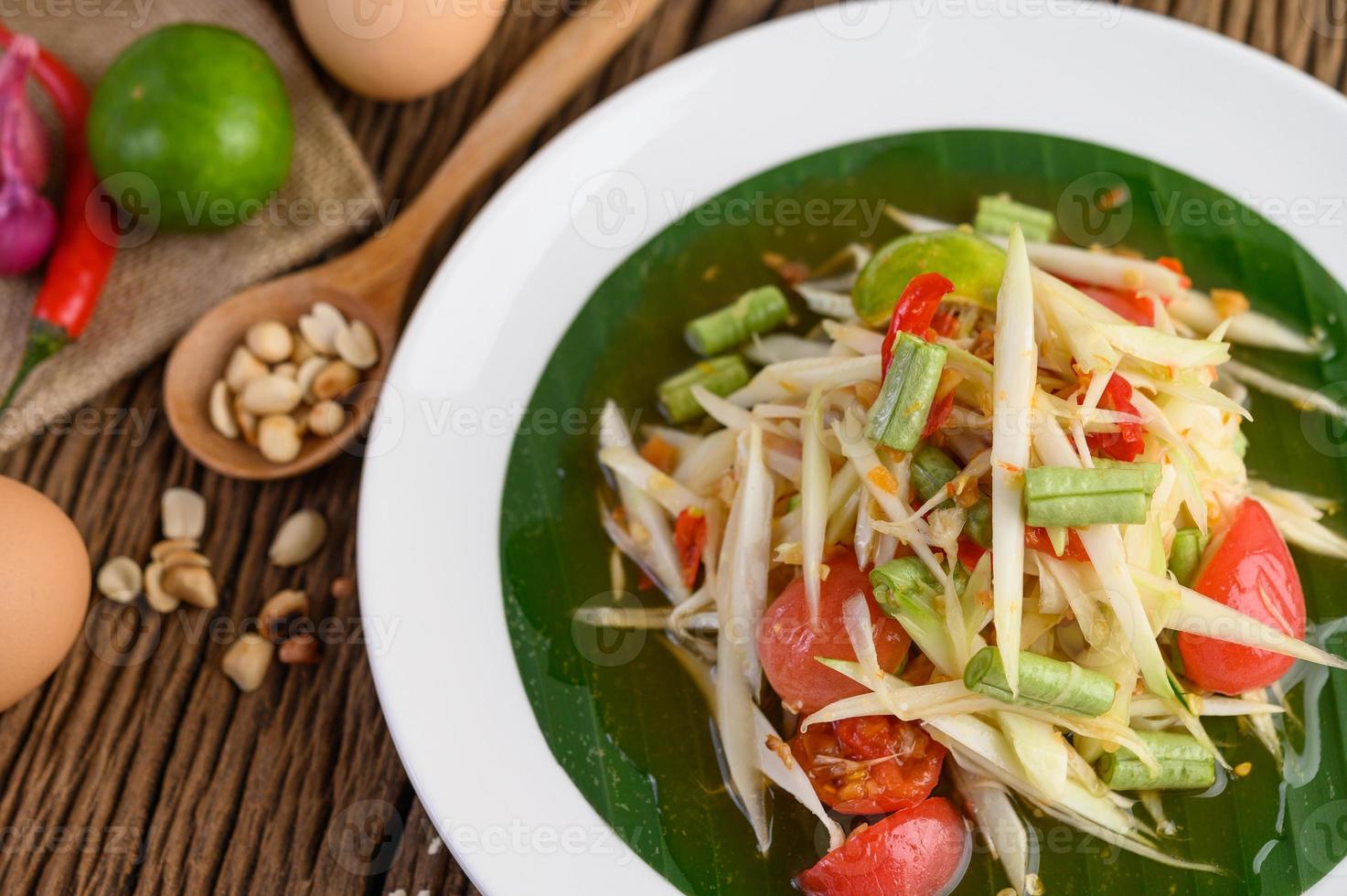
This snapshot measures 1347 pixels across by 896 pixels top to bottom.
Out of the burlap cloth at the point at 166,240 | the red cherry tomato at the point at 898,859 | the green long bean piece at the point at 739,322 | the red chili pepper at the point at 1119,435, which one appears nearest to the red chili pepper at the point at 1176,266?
the red chili pepper at the point at 1119,435

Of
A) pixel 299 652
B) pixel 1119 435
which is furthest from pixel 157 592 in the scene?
pixel 1119 435

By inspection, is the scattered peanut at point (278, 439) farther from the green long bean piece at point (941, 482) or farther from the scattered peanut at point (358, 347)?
the green long bean piece at point (941, 482)

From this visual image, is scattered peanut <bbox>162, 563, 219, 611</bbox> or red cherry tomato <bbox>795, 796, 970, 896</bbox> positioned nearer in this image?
red cherry tomato <bbox>795, 796, 970, 896</bbox>

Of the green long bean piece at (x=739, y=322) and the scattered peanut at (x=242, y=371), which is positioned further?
the scattered peanut at (x=242, y=371)

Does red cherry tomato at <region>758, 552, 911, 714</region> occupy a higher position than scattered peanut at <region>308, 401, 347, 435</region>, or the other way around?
red cherry tomato at <region>758, 552, 911, 714</region>

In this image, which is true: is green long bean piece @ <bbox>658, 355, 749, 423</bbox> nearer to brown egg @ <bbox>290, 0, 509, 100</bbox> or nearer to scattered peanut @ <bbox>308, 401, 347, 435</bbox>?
scattered peanut @ <bbox>308, 401, 347, 435</bbox>

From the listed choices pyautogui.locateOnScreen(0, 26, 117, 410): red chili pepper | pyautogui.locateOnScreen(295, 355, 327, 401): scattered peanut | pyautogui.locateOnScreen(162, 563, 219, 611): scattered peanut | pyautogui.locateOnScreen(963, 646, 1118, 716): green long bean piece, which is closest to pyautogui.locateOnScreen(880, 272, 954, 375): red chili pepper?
pyautogui.locateOnScreen(963, 646, 1118, 716): green long bean piece

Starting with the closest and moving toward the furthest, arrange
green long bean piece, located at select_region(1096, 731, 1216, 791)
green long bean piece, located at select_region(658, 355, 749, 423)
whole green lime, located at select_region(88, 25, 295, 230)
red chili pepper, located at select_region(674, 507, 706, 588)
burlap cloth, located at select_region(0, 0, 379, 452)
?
green long bean piece, located at select_region(1096, 731, 1216, 791) → red chili pepper, located at select_region(674, 507, 706, 588) → green long bean piece, located at select_region(658, 355, 749, 423) → whole green lime, located at select_region(88, 25, 295, 230) → burlap cloth, located at select_region(0, 0, 379, 452)
